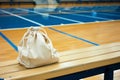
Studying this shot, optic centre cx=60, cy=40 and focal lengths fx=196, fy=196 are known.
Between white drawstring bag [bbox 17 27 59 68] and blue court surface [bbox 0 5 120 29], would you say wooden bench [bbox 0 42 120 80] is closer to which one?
white drawstring bag [bbox 17 27 59 68]

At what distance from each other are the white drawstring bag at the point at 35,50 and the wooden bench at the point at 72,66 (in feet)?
0.17

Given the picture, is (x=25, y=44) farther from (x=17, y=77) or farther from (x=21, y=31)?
(x=21, y=31)

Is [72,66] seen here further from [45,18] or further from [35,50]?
[45,18]

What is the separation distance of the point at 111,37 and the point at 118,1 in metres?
12.6

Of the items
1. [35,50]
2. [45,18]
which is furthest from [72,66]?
[45,18]

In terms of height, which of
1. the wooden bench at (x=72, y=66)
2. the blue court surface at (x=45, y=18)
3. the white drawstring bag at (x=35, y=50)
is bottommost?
the wooden bench at (x=72, y=66)

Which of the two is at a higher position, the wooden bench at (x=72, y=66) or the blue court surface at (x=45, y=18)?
the blue court surface at (x=45, y=18)

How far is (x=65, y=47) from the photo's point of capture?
12.3 ft

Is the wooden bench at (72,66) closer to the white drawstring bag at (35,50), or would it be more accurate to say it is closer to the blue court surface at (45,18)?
the white drawstring bag at (35,50)

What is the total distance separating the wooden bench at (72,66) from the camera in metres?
1.54

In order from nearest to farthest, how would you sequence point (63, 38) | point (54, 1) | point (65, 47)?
1. point (65, 47)
2. point (63, 38)
3. point (54, 1)

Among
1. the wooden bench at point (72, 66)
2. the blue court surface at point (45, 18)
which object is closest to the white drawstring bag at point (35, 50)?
the wooden bench at point (72, 66)

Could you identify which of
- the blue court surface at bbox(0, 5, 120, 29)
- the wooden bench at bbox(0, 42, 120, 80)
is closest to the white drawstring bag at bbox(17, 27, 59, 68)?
the wooden bench at bbox(0, 42, 120, 80)

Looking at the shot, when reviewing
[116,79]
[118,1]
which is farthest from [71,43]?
[118,1]
